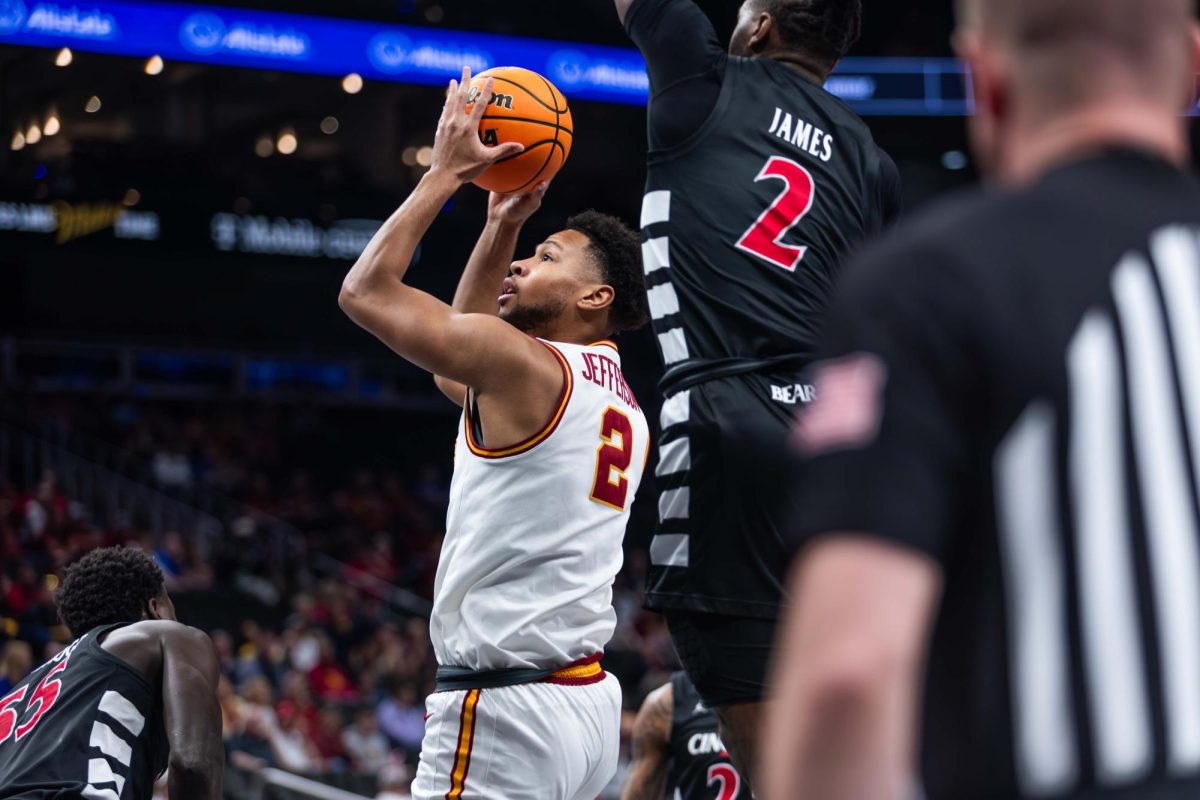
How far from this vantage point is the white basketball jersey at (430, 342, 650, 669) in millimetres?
4148

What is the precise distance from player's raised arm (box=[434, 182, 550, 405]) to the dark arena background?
30.1ft

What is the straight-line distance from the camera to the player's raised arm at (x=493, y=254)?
4.80 m

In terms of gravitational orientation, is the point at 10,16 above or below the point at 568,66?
below

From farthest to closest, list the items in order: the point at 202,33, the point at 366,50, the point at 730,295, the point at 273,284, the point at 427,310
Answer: the point at 273,284
the point at 366,50
the point at 202,33
the point at 427,310
the point at 730,295

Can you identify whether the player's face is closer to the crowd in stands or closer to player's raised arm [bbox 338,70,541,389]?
player's raised arm [bbox 338,70,541,389]

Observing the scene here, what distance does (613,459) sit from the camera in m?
4.42

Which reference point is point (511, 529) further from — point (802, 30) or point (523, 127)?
point (802, 30)

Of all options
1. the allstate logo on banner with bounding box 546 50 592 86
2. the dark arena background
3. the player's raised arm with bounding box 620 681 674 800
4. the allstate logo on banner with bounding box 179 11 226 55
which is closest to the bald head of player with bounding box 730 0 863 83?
the player's raised arm with bounding box 620 681 674 800

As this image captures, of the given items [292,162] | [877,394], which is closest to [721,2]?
[292,162]

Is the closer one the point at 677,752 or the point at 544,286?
the point at 544,286

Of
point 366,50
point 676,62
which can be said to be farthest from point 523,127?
point 366,50

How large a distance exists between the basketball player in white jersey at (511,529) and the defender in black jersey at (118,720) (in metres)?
0.66

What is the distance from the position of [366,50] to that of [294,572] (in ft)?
21.0

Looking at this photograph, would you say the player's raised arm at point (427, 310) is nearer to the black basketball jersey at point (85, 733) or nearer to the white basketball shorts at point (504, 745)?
the white basketball shorts at point (504, 745)
